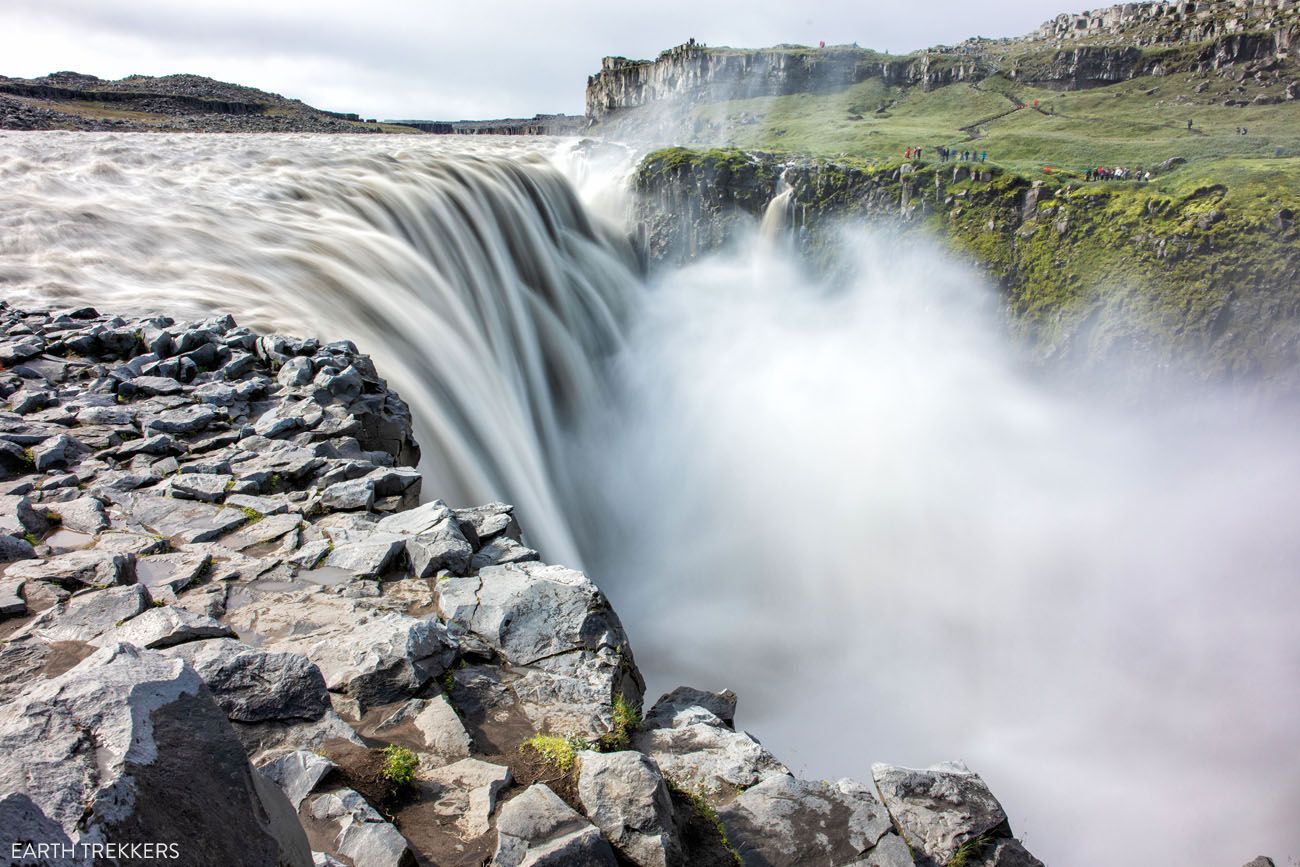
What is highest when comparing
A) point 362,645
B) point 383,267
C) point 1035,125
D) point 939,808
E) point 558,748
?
point 1035,125

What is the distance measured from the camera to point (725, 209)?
4400 cm

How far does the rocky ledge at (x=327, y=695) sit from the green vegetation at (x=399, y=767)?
1 cm

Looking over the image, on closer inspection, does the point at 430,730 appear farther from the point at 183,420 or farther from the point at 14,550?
the point at 183,420

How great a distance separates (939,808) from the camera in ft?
19.1

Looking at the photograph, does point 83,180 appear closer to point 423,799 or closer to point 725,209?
point 423,799

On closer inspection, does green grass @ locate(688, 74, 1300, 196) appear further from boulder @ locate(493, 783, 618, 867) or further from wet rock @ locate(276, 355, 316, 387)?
boulder @ locate(493, 783, 618, 867)

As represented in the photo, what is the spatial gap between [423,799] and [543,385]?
20.4 metres

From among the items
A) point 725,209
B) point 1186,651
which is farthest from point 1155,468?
point 725,209

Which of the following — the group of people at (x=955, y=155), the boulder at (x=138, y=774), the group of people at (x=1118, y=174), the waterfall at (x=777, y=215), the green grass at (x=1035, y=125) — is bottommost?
the boulder at (x=138, y=774)

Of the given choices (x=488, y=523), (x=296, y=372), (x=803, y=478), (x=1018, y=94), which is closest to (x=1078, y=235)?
(x=803, y=478)

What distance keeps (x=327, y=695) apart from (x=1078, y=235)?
43.5 meters

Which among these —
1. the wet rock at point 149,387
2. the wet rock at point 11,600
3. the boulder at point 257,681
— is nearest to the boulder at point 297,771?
the boulder at point 257,681

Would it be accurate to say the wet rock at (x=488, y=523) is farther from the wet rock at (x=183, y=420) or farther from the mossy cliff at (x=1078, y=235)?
the mossy cliff at (x=1078, y=235)

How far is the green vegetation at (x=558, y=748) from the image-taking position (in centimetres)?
516
